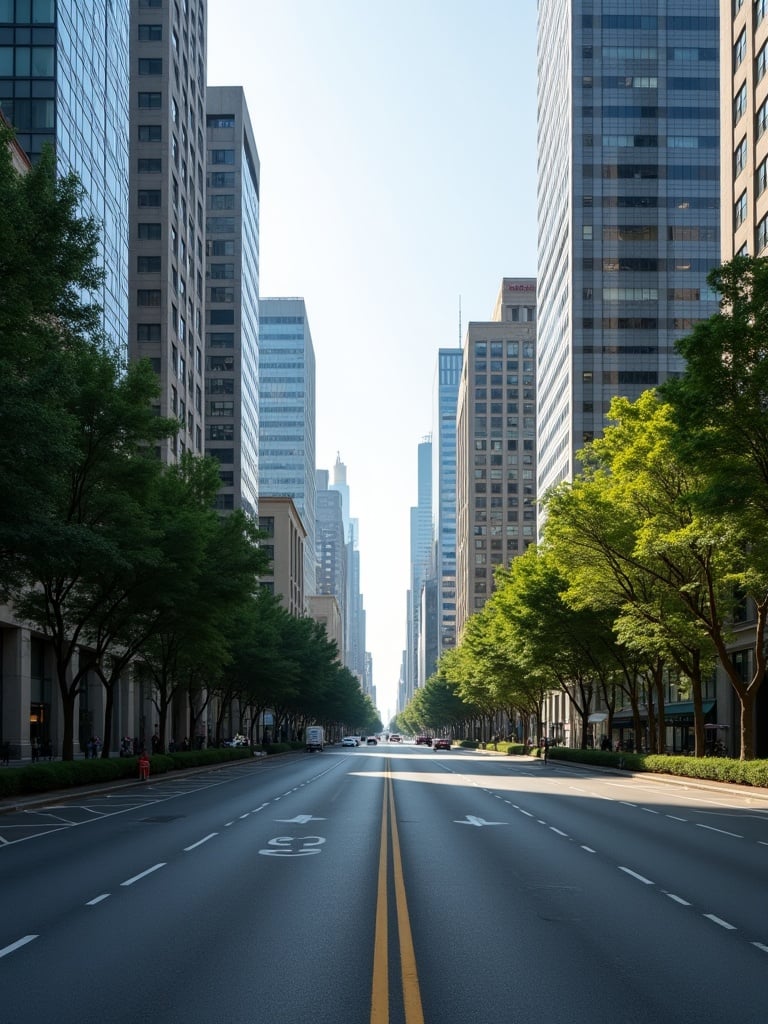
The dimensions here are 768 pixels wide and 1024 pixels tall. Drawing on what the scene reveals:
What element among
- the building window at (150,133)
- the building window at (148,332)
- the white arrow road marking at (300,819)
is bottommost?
the white arrow road marking at (300,819)

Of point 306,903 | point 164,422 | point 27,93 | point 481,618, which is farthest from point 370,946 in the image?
point 481,618

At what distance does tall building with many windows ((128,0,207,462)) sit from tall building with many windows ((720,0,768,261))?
44984 mm

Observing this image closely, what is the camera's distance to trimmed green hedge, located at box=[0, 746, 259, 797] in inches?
1310

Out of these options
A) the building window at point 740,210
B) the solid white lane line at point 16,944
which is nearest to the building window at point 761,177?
the building window at point 740,210

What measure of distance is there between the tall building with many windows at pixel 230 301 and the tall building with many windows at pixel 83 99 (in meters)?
48.4

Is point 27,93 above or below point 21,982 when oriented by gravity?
above

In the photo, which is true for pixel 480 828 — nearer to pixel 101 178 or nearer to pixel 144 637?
pixel 144 637

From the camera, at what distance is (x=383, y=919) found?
499 inches

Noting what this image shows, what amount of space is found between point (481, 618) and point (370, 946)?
96.3 meters

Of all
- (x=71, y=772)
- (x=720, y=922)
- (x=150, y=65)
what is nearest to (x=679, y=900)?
(x=720, y=922)

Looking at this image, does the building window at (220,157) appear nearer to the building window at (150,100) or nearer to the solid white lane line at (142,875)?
the building window at (150,100)

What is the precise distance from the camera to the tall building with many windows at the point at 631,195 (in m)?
119

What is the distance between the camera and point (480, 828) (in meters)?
24.5

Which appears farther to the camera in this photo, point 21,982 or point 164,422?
point 164,422
